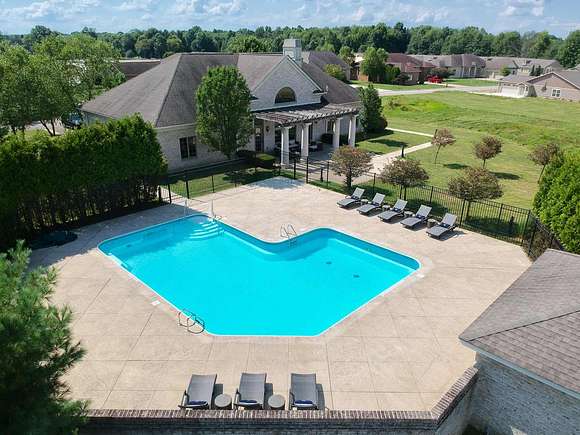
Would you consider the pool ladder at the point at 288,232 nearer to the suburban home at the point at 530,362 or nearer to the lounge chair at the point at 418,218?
the lounge chair at the point at 418,218

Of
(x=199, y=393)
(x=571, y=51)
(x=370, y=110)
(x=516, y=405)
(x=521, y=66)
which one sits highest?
(x=571, y=51)

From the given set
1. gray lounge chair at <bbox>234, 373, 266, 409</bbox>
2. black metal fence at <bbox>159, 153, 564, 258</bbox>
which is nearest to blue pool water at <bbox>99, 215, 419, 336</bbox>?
gray lounge chair at <bbox>234, 373, 266, 409</bbox>

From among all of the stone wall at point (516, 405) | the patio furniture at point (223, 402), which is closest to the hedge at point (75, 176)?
the patio furniture at point (223, 402)

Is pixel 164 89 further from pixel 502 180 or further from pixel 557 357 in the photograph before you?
pixel 557 357

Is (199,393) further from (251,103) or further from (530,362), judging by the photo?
(251,103)

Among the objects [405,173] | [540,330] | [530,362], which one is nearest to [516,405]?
[530,362]

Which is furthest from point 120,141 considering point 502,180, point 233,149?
point 502,180
